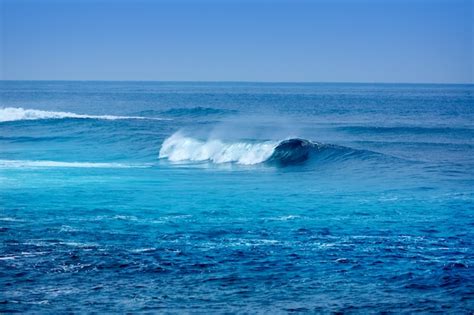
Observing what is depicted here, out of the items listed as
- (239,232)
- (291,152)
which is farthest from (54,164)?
(239,232)

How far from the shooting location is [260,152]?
32.2 metres

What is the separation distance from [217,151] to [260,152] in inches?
89.4

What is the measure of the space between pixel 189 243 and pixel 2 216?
216 inches

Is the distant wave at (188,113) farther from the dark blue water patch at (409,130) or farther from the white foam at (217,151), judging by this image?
the white foam at (217,151)

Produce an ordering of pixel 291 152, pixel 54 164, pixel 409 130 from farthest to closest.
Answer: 1. pixel 409 130
2. pixel 291 152
3. pixel 54 164

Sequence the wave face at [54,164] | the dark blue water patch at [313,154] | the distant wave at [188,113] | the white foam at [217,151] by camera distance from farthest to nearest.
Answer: the distant wave at [188,113]
the white foam at [217,151]
the dark blue water patch at [313,154]
the wave face at [54,164]

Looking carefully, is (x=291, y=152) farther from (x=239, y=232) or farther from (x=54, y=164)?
(x=239, y=232)

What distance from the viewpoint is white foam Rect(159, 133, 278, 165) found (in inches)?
1259

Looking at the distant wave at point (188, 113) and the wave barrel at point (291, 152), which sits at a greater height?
the distant wave at point (188, 113)

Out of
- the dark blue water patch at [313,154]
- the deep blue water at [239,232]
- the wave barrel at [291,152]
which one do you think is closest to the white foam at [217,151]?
the deep blue water at [239,232]

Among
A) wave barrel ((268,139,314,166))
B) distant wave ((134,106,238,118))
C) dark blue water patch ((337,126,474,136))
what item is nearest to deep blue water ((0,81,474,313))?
wave barrel ((268,139,314,166))

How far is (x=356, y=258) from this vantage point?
Answer: 13.1 meters

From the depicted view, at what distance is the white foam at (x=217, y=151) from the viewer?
32.0 m

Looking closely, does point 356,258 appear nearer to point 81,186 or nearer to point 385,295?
point 385,295
